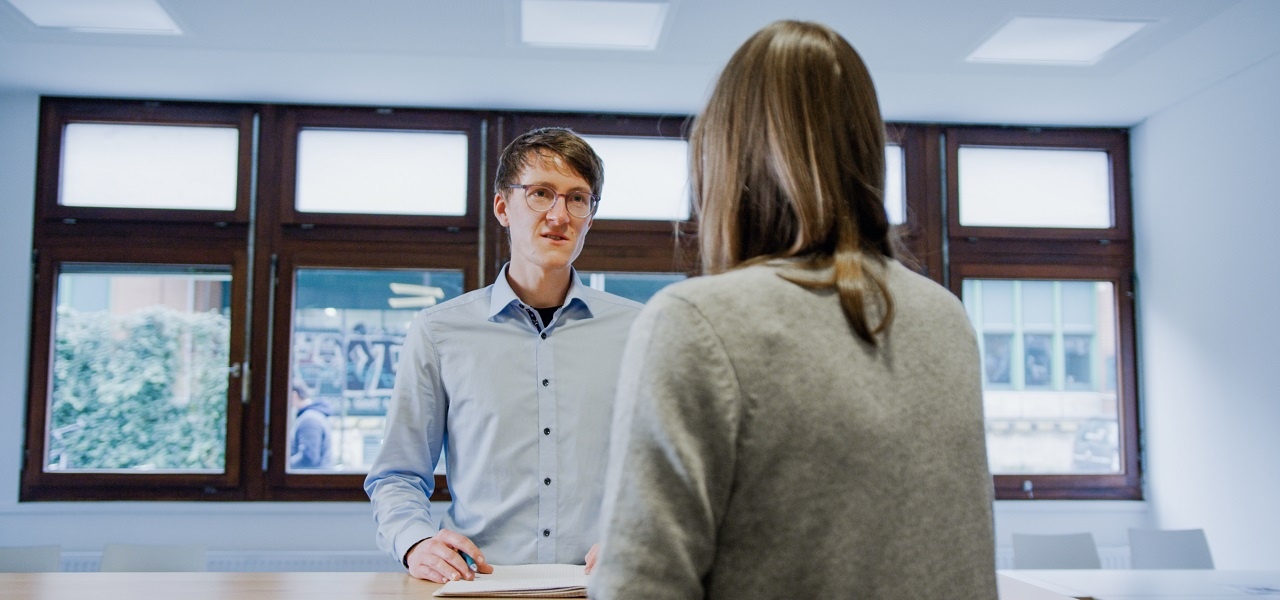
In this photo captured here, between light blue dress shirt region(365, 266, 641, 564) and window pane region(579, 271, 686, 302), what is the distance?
8.83 ft

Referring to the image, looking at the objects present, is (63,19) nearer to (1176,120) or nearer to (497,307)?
(497,307)

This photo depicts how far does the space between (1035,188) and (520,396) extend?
13.3ft

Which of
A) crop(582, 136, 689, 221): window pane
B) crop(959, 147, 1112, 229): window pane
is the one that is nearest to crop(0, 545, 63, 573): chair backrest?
crop(582, 136, 689, 221): window pane

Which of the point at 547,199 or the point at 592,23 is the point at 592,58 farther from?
the point at 547,199

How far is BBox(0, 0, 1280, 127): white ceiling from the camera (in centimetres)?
332

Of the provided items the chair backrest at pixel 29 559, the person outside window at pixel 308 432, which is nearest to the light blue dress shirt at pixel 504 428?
the chair backrest at pixel 29 559

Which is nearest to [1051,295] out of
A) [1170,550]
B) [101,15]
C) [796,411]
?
[1170,550]

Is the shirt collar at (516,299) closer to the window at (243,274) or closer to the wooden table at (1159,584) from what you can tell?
the wooden table at (1159,584)

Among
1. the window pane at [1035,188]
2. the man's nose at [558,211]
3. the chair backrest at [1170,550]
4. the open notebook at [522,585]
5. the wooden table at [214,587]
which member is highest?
the window pane at [1035,188]

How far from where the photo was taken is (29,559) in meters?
2.93

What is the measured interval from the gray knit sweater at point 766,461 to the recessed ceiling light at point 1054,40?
3.27 m

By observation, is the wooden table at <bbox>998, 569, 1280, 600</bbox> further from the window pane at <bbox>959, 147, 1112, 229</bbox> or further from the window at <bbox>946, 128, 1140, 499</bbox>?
the window pane at <bbox>959, 147, 1112, 229</bbox>

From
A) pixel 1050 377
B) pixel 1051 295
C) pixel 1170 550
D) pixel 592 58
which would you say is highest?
pixel 592 58

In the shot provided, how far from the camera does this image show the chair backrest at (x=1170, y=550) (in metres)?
3.55
